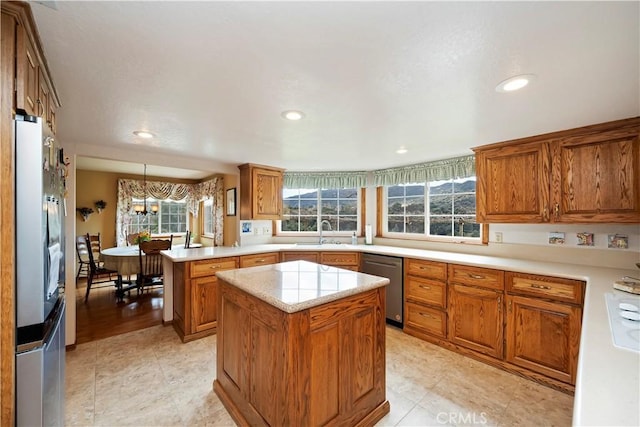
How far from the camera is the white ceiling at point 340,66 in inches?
39.1

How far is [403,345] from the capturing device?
2766 millimetres

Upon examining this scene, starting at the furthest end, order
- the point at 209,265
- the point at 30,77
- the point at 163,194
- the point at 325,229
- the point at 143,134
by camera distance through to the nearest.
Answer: the point at 163,194 → the point at 325,229 → the point at 209,265 → the point at 143,134 → the point at 30,77

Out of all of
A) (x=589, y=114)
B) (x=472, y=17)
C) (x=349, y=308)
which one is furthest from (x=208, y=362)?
(x=589, y=114)

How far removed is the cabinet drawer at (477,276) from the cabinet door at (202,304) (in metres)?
2.60

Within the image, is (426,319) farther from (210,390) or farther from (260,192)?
(260,192)

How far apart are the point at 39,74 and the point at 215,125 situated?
42.6 inches

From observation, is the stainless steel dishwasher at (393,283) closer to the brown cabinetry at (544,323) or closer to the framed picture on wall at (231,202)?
the brown cabinetry at (544,323)

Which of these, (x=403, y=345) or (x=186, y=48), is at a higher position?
(x=186, y=48)

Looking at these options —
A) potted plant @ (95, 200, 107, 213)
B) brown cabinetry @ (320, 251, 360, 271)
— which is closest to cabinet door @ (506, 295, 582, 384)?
brown cabinetry @ (320, 251, 360, 271)

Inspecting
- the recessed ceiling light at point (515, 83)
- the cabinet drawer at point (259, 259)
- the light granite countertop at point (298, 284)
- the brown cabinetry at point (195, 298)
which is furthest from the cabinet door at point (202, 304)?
the recessed ceiling light at point (515, 83)

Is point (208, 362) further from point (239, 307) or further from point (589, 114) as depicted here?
point (589, 114)

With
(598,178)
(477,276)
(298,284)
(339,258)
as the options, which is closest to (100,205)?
(339,258)

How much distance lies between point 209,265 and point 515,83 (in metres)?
3.11

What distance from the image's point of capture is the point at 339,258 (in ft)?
11.8
